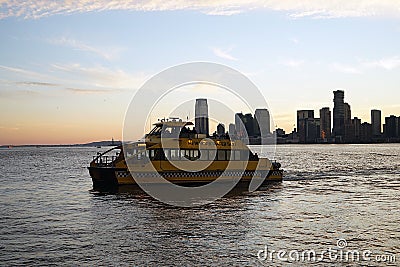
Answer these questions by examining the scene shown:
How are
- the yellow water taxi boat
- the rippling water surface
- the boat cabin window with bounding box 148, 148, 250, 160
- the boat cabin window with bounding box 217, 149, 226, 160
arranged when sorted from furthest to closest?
the boat cabin window with bounding box 217, 149, 226, 160 → the boat cabin window with bounding box 148, 148, 250, 160 → the yellow water taxi boat → the rippling water surface

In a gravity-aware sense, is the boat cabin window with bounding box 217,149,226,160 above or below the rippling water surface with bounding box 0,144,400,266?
above

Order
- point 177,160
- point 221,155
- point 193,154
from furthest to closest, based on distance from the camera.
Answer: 1. point 221,155
2. point 193,154
3. point 177,160

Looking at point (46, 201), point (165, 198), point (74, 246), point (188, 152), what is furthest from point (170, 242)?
point (188, 152)

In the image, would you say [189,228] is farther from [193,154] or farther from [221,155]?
[221,155]

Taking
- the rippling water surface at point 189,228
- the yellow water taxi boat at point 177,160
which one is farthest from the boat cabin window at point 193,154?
the rippling water surface at point 189,228

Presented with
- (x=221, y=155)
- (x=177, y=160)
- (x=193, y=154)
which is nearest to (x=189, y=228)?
(x=177, y=160)

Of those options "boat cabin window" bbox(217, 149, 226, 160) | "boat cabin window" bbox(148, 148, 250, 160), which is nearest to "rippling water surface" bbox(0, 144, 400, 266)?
"boat cabin window" bbox(148, 148, 250, 160)

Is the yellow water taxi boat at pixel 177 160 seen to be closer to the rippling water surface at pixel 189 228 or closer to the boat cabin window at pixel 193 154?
the boat cabin window at pixel 193 154

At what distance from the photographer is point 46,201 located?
1246 inches

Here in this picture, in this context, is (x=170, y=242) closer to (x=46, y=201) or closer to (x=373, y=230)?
(x=373, y=230)

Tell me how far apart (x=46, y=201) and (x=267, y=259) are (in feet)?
64.7

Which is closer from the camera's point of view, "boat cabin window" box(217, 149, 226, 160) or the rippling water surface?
the rippling water surface

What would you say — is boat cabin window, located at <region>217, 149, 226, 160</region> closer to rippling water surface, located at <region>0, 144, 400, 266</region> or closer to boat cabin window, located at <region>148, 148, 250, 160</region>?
boat cabin window, located at <region>148, 148, 250, 160</region>

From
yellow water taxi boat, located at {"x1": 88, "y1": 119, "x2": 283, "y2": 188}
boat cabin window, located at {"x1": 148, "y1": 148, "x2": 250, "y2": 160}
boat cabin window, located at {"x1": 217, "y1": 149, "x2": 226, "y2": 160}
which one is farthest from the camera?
boat cabin window, located at {"x1": 217, "y1": 149, "x2": 226, "y2": 160}
